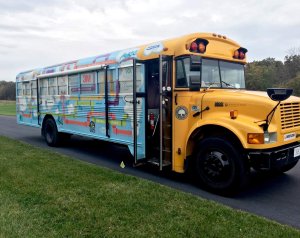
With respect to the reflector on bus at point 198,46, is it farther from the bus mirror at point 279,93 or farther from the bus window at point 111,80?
the bus window at point 111,80

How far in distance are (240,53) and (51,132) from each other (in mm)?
6241

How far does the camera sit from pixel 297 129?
16.4ft

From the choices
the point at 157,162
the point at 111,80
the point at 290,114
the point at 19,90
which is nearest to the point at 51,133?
the point at 19,90

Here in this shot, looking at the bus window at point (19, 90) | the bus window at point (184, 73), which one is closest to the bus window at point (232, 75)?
the bus window at point (184, 73)

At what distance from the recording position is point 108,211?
4.02 metres

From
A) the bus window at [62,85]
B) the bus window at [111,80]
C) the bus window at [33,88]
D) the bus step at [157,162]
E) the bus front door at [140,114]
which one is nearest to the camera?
the bus step at [157,162]

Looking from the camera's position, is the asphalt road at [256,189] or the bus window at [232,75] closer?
the asphalt road at [256,189]

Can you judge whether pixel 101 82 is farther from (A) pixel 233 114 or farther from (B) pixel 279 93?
(B) pixel 279 93

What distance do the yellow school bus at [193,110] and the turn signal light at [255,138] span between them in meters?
0.01

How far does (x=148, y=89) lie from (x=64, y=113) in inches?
143

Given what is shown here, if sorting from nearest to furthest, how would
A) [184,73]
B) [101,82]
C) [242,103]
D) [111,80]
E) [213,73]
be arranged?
[242,103] → [184,73] → [213,73] → [111,80] → [101,82]

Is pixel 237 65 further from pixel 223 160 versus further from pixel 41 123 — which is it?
pixel 41 123

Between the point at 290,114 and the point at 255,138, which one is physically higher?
the point at 290,114

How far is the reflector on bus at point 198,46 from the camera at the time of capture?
17.4 ft
